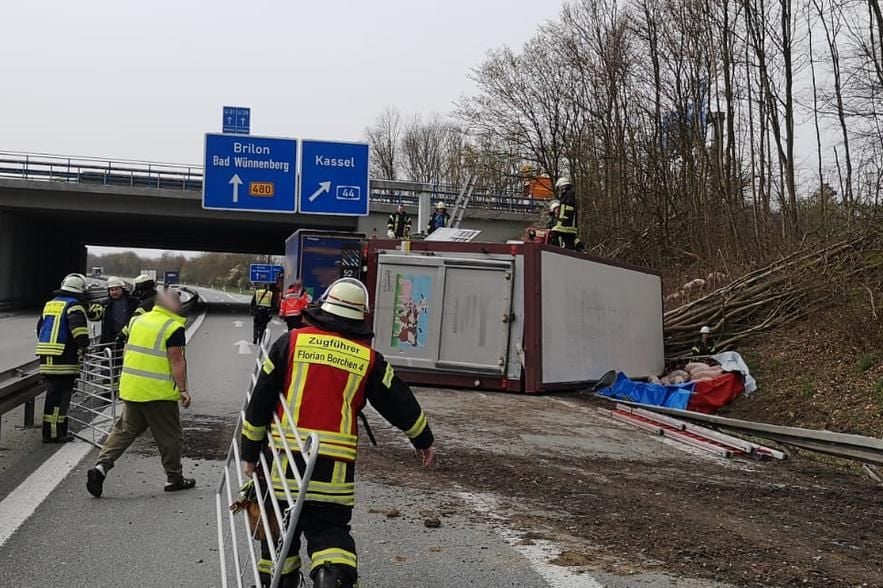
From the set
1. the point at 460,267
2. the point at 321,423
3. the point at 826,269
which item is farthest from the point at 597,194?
the point at 321,423

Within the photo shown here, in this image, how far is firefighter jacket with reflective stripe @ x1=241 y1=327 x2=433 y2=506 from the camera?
3.61 m

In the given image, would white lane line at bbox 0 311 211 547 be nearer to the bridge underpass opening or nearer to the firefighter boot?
the firefighter boot

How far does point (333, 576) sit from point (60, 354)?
5805 mm

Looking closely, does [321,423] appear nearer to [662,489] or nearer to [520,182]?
[662,489]

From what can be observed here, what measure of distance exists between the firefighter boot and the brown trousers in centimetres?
353

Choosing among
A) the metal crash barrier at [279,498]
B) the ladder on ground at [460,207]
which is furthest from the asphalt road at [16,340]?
the metal crash barrier at [279,498]

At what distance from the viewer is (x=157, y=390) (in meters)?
6.65

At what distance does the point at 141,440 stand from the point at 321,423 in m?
5.74

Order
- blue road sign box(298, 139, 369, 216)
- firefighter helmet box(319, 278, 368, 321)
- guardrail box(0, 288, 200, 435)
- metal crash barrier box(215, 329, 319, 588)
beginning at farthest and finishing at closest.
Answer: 1. blue road sign box(298, 139, 369, 216)
2. guardrail box(0, 288, 200, 435)
3. firefighter helmet box(319, 278, 368, 321)
4. metal crash barrier box(215, 329, 319, 588)

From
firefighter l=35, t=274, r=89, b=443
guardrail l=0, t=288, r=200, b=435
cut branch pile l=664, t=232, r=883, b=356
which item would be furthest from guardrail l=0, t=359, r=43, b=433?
cut branch pile l=664, t=232, r=883, b=356

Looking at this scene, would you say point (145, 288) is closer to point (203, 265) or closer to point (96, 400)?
point (96, 400)

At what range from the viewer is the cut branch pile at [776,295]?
587 inches

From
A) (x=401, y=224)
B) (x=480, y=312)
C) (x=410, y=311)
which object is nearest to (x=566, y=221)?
(x=480, y=312)

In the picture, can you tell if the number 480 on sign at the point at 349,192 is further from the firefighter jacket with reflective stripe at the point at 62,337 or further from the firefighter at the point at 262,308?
the firefighter jacket with reflective stripe at the point at 62,337
